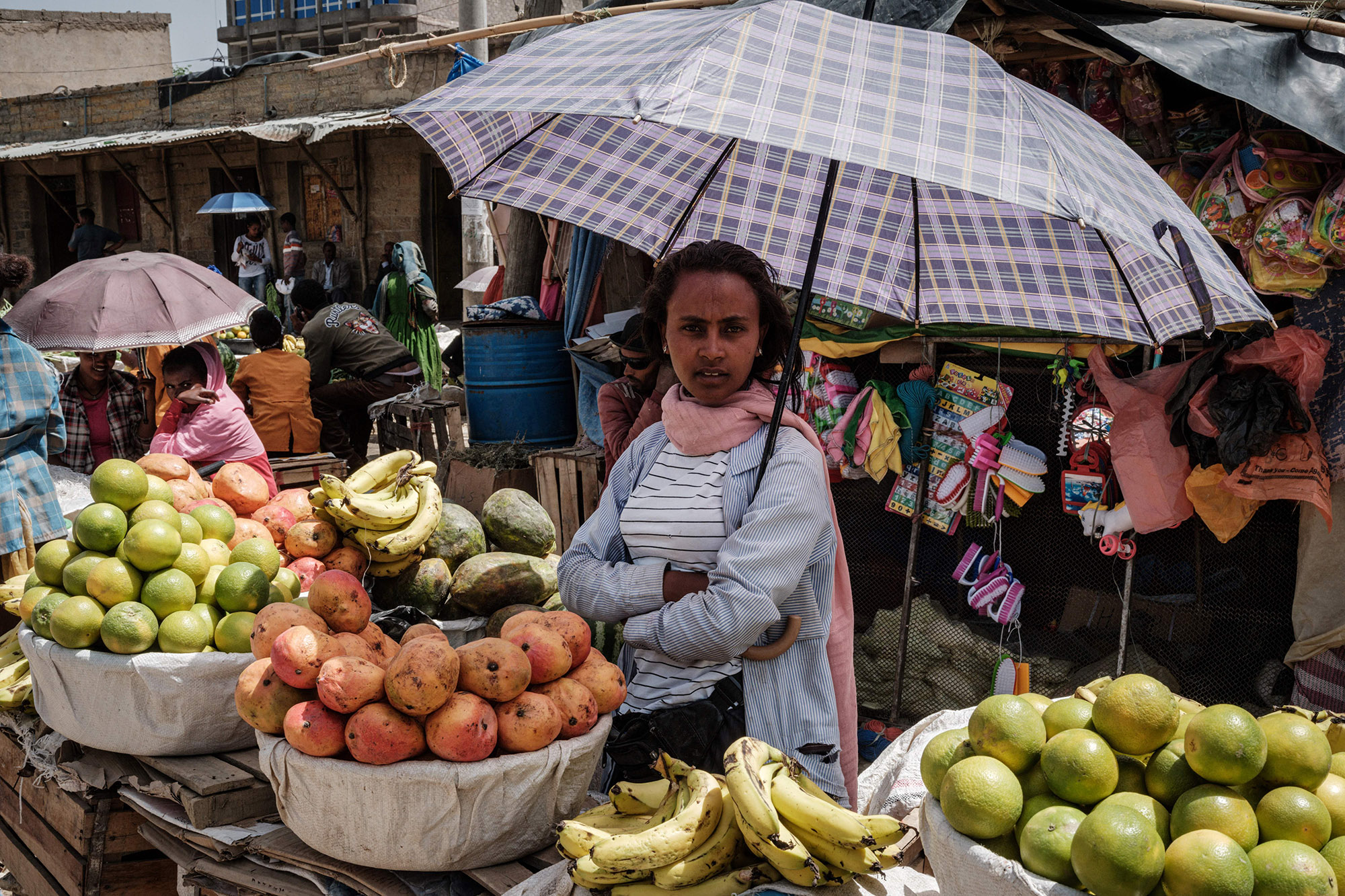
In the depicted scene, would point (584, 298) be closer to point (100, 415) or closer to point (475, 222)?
point (100, 415)

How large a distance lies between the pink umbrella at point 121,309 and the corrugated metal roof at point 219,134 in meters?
5.15

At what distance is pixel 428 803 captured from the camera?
1.97 m

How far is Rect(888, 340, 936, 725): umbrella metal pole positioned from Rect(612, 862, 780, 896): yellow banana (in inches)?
125

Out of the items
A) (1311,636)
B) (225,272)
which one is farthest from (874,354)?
(225,272)

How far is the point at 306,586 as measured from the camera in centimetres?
293

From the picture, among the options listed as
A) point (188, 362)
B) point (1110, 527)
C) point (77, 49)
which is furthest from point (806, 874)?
point (77, 49)

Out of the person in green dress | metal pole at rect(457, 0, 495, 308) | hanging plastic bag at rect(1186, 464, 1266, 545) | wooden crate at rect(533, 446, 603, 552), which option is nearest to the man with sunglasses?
wooden crate at rect(533, 446, 603, 552)

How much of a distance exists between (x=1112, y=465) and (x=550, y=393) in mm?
3170

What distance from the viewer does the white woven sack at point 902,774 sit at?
2592 mm

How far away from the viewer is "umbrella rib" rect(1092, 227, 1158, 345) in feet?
7.93

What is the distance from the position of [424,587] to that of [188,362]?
2467 mm

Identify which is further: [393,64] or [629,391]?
[393,64]

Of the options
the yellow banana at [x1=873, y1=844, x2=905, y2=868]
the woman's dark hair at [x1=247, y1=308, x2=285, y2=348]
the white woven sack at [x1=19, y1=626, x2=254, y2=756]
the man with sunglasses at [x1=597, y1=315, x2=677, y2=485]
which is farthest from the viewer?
the woman's dark hair at [x1=247, y1=308, x2=285, y2=348]

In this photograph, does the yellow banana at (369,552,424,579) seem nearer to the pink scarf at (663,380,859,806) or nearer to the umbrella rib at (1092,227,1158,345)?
the pink scarf at (663,380,859,806)
